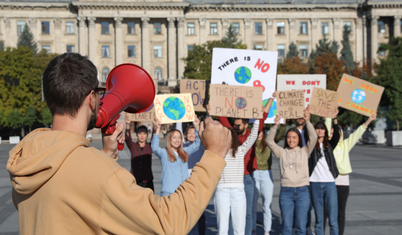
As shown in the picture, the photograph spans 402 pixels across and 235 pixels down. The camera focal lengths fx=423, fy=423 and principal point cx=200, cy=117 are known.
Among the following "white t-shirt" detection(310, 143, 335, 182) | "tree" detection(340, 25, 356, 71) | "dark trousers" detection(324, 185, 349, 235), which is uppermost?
"tree" detection(340, 25, 356, 71)

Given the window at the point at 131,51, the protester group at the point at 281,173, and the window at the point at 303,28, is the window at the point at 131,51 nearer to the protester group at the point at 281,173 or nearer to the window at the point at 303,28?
the window at the point at 303,28

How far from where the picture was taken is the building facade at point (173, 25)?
6256 centimetres

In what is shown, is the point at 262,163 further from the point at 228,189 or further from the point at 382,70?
the point at 382,70

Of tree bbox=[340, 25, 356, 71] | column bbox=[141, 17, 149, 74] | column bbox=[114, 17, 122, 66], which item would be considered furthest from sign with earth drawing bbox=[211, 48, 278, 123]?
column bbox=[114, 17, 122, 66]

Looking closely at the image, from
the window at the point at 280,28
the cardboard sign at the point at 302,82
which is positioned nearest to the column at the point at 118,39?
the window at the point at 280,28

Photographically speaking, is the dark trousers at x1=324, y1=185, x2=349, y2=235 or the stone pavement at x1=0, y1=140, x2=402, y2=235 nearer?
the dark trousers at x1=324, y1=185, x2=349, y2=235

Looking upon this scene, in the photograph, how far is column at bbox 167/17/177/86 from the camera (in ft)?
205

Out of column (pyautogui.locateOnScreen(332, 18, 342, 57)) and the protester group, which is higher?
column (pyautogui.locateOnScreen(332, 18, 342, 57))

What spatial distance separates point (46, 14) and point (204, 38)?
23968 millimetres

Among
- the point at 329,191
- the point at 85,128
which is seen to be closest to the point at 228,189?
the point at 329,191

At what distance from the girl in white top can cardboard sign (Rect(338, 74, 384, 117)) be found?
311cm

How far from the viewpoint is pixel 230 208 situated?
19.1 feet

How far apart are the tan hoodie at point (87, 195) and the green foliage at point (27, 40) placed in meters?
63.3

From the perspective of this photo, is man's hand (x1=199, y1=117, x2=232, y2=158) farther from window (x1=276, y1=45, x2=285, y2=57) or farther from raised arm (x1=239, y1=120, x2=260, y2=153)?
window (x1=276, y1=45, x2=285, y2=57)
